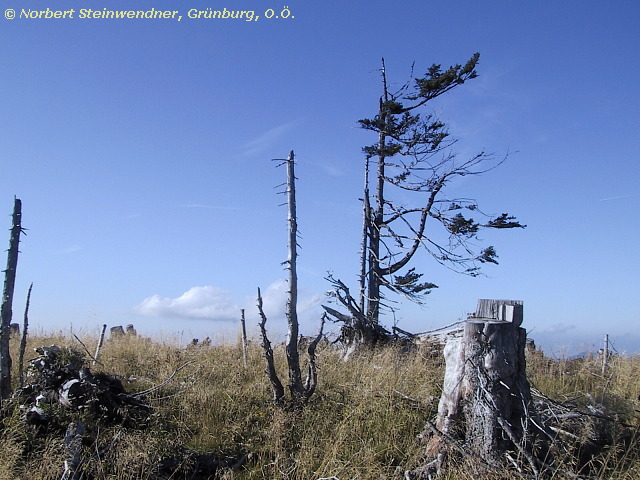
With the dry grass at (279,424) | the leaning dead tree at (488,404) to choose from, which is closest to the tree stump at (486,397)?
the leaning dead tree at (488,404)

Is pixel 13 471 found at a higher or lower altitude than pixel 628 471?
lower

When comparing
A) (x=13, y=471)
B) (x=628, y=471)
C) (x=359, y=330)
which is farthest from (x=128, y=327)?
(x=628, y=471)

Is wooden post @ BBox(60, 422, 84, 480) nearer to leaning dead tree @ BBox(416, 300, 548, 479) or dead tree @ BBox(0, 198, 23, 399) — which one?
dead tree @ BBox(0, 198, 23, 399)

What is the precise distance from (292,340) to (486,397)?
12.6 feet

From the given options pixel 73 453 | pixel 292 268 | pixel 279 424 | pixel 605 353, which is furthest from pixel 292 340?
pixel 605 353

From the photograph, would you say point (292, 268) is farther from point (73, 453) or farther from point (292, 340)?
point (73, 453)

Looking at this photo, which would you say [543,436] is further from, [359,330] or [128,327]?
[128,327]

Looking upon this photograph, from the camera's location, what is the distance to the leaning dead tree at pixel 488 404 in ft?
16.9

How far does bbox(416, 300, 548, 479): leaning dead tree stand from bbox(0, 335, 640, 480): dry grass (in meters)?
0.36

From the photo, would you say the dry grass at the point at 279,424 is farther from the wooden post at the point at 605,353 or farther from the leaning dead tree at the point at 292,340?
the wooden post at the point at 605,353

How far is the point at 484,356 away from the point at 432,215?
11.0 meters

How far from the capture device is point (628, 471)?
197 inches

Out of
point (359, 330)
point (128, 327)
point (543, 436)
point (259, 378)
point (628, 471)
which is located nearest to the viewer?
point (628, 471)

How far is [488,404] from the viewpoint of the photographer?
5.28 meters
